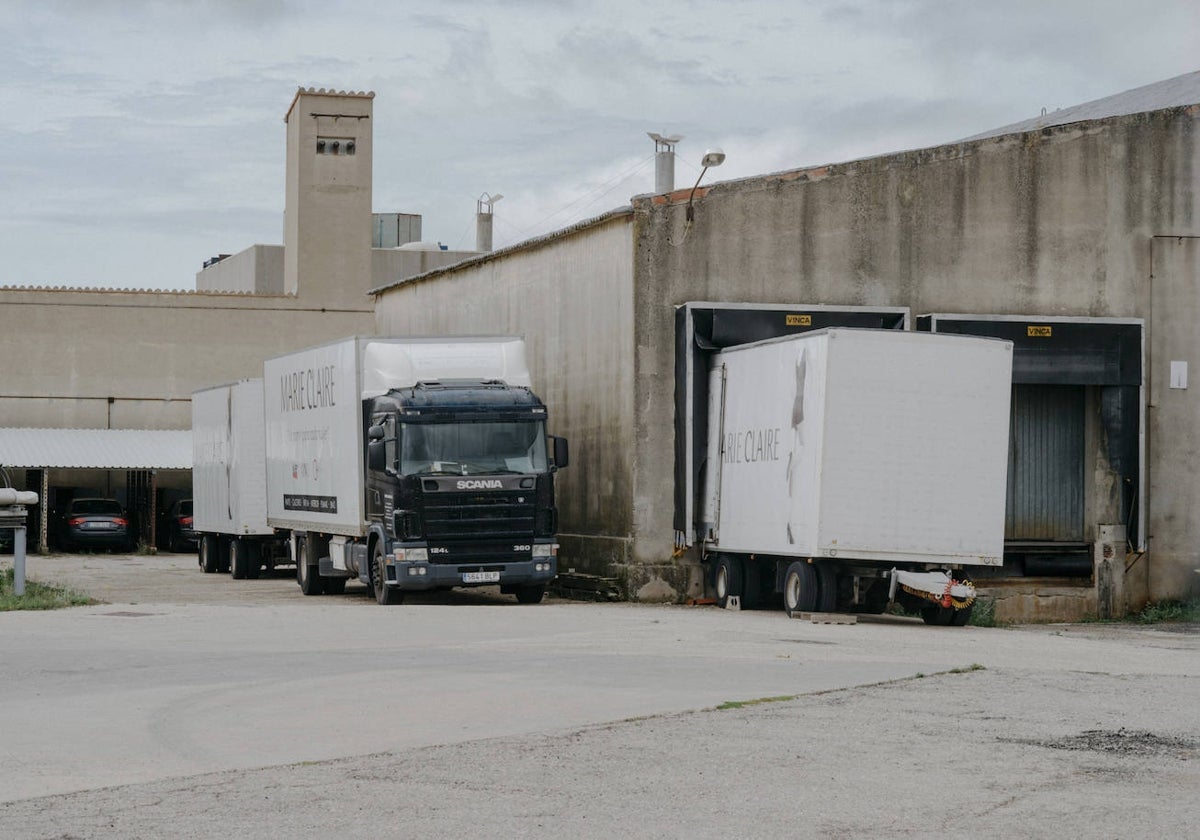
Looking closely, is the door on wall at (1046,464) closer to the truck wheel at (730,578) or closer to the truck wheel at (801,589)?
the truck wheel at (730,578)

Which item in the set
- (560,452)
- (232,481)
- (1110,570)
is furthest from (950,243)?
(232,481)

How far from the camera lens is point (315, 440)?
26.9 metres

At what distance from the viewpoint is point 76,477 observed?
51.3 metres

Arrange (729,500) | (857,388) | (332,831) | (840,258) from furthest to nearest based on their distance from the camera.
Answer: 1. (840,258)
2. (729,500)
3. (857,388)
4. (332,831)

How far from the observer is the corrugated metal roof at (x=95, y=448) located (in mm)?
46906

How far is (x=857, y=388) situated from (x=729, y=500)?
410 cm

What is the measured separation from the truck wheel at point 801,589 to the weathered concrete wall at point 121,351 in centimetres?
3344

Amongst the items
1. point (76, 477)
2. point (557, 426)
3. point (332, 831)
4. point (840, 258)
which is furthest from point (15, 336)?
point (332, 831)

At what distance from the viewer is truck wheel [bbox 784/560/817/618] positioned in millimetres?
21469

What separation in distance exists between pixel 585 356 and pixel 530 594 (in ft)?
13.9

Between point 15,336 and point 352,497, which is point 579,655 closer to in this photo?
point 352,497

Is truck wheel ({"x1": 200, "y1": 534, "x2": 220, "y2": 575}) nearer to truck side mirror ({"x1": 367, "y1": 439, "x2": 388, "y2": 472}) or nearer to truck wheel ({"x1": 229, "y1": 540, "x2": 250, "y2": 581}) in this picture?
truck wheel ({"x1": 229, "y1": 540, "x2": 250, "y2": 581})

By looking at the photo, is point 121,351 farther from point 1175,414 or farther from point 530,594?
point 1175,414

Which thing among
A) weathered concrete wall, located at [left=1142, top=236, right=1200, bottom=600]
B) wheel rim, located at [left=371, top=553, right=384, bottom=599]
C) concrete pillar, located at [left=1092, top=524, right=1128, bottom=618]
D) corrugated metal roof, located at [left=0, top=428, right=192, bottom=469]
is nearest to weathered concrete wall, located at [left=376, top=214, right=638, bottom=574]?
wheel rim, located at [left=371, top=553, right=384, bottom=599]
